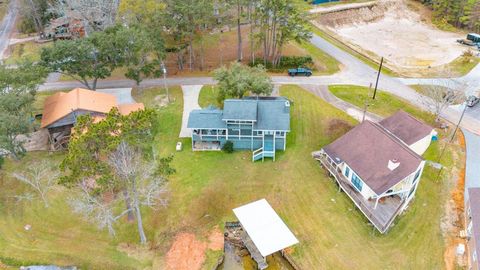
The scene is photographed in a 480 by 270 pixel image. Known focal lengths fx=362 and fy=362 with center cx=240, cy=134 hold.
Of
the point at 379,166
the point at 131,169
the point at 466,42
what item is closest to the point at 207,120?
the point at 131,169

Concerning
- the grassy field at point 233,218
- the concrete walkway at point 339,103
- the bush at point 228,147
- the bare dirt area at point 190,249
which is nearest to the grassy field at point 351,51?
the concrete walkway at point 339,103

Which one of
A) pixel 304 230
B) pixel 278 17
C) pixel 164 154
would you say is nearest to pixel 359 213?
pixel 304 230

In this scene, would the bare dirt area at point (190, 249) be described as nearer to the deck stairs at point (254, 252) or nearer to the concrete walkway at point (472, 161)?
the deck stairs at point (254, 252)

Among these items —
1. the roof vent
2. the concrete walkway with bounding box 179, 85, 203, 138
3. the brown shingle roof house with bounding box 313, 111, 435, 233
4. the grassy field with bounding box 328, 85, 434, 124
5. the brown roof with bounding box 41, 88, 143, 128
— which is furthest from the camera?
the grassy field with bounding box 328, 85, 434, 124

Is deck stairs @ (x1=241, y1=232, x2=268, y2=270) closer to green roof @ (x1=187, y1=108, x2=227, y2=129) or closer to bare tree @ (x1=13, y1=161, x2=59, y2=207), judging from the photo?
green roof @ (x1=187, y1=108, x2=227, y2=129)

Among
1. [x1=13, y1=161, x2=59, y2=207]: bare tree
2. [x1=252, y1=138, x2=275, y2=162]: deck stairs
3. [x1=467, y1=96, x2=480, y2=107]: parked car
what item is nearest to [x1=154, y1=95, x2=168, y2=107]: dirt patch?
[x1=13, y1=161, x2=59, y2=207]: bare tree

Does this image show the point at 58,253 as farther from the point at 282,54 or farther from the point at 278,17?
the point at 282,54
